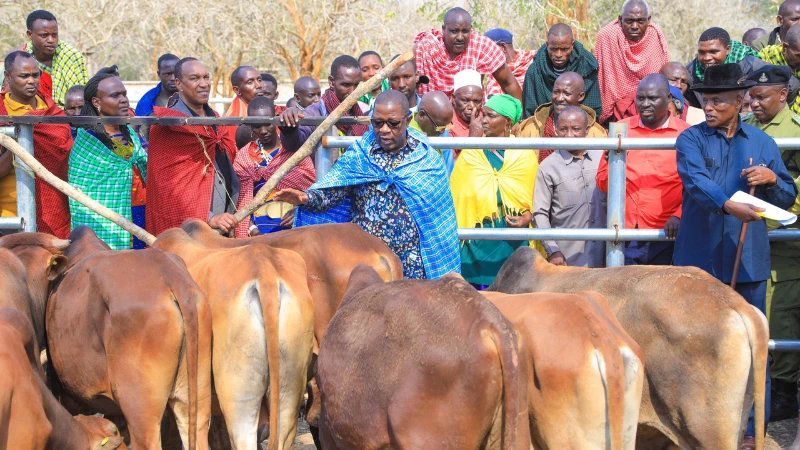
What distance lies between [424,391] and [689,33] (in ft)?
76.5

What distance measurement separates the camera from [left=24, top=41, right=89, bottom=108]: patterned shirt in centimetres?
950

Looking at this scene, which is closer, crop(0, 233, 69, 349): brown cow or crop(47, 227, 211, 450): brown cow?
crop(47, 227, 211, 450): brown cow

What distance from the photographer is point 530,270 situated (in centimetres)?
563

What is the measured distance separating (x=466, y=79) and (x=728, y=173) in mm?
2570

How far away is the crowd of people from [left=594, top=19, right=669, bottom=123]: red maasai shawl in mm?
17

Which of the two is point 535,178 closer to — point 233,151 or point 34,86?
point 233,151

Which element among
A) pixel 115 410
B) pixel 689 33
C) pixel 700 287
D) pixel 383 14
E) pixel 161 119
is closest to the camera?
pixel 700 287

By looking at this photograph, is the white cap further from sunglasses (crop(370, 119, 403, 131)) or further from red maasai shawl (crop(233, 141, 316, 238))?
sunglasses (crop(370, 119, 403, 131))

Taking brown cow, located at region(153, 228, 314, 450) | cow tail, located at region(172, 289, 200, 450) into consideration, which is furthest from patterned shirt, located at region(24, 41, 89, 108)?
cow tail, located at region(172, 289, 200, 450)

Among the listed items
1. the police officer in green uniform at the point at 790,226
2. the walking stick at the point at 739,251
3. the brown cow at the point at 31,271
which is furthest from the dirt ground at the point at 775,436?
the brown cow at the point at 31,271

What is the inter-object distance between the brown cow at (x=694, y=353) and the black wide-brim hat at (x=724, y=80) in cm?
148

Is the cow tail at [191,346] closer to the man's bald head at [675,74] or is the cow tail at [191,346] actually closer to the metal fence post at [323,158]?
the metal fence post at [323,158]

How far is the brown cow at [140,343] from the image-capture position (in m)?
5.08

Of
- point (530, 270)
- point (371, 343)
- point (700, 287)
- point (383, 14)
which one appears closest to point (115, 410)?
point (371, 343)
